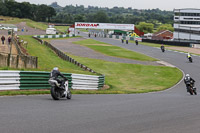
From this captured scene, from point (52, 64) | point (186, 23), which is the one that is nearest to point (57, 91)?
point (52, 64)

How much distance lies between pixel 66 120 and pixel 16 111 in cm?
191

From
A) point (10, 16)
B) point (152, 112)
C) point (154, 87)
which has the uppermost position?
point (10, 16)

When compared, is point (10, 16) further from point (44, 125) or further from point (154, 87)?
point (44, 125)

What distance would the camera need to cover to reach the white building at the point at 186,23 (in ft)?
403

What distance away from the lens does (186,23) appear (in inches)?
5153

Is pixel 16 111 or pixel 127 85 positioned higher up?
pixel 16 111

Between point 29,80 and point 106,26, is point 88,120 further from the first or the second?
point 106,26

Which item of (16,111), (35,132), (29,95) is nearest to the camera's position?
(35,132)

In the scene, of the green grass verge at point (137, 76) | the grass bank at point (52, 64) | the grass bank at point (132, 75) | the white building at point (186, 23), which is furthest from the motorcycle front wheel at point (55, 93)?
the white building at point (186, 23)

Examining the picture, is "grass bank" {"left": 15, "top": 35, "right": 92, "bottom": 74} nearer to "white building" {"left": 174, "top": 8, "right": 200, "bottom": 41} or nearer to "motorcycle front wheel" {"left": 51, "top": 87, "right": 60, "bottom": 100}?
"motorcycle front wheel" {"left": 51, "top": 87, "right": 60, "bottom": 100}

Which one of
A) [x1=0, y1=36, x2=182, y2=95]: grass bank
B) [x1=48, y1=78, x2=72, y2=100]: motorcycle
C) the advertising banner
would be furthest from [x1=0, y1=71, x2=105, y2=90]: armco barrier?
the advertising banner

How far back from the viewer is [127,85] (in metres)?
29.2

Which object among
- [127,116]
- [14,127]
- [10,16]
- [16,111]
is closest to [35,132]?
[14,127]

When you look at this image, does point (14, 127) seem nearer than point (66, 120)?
Yes
